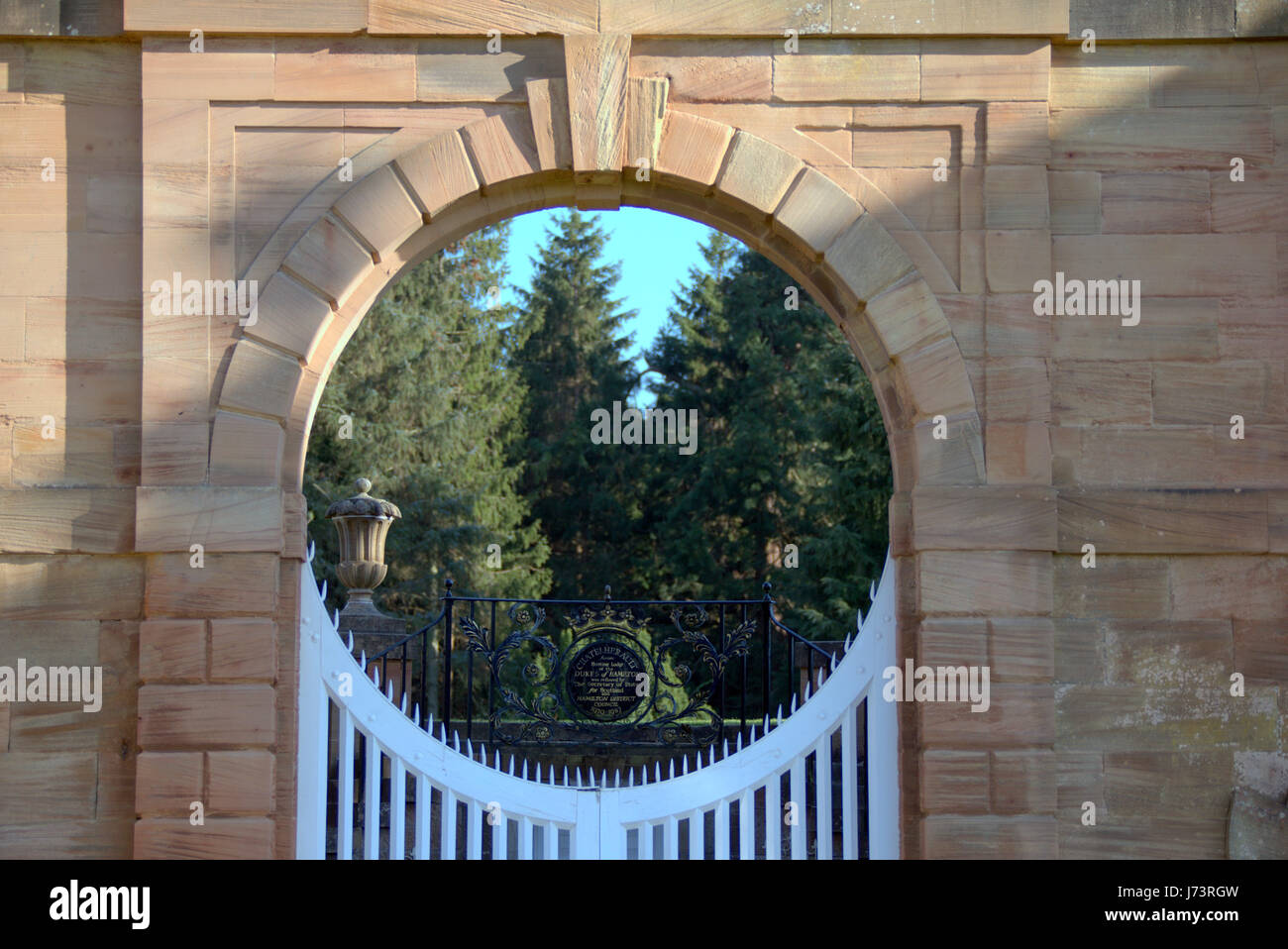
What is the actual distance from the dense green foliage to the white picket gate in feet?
45.8

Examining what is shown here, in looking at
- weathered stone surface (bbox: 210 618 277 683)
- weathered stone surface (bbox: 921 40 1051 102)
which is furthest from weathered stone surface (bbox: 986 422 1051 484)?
weathered stone surface (bbox: 210 618 277 683)

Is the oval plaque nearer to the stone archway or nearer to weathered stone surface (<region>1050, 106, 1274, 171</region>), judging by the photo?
the stone archway

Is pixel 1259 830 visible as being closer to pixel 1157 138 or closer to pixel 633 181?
pixel 1157 138

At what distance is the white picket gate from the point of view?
614cm

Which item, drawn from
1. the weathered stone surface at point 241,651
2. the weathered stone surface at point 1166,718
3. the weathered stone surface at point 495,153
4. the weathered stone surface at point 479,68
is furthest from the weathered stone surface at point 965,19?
the weathered stone surface at point 241,651

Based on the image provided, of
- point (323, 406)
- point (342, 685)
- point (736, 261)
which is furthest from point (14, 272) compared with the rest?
point (736, 261)

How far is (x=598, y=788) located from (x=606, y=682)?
2298 mm

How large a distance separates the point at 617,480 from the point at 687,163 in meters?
24.1

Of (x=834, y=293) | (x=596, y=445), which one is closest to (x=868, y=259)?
(x=834, y=293)

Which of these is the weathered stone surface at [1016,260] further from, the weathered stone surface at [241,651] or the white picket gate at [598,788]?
the weathered stone surface at [241,651]

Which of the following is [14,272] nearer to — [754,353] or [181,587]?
[181,587]

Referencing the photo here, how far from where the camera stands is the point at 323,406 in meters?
22.8

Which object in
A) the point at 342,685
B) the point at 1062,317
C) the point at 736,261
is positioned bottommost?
the point at 342,685
